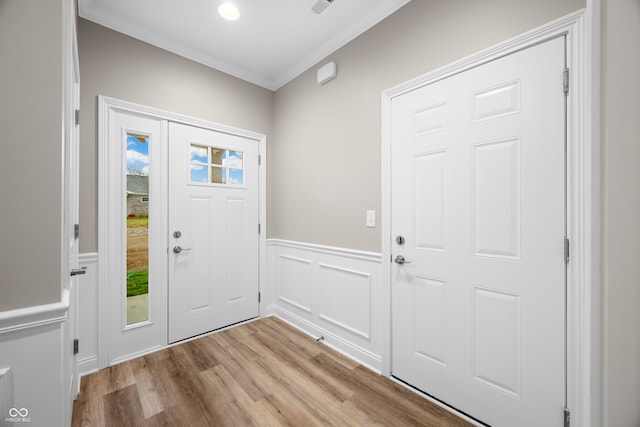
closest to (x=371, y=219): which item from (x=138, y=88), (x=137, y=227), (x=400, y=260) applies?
(x=400, y=260)

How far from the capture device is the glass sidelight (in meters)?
2.29

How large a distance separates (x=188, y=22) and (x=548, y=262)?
3040 millimetres

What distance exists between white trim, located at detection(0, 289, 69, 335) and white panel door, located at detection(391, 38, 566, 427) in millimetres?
1828

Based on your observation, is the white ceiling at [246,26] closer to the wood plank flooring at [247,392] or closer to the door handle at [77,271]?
the door handle at [77,271]

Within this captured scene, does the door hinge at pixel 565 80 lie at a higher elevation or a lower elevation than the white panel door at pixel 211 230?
higher

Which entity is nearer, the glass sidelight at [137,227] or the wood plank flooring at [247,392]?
the wood plank flooring at [247,392]

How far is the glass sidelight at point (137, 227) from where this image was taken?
90.0 inches

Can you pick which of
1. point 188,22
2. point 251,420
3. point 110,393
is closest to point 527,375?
point 251,420

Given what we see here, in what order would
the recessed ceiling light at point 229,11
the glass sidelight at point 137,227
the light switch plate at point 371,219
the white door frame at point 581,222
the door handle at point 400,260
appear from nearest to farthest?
the white door frame at point 581,222
the door handle at point 400,260
the recessed ceiling light at point 229,11
the light switch plate at point 371,219
the glass sidelight at point 137,227

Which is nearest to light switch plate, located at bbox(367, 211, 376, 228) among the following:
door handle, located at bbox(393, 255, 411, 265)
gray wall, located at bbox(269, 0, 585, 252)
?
gray wall, located at bbox(269, 0, 585, 252)

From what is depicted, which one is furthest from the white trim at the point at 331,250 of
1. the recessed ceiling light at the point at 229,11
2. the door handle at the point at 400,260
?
the recessed ceiling light at the point at 229,11

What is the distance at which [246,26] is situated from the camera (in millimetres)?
2266

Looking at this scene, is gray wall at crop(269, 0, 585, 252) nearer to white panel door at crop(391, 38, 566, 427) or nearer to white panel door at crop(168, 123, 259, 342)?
white panel door at crop(391, 38, 566, 427)

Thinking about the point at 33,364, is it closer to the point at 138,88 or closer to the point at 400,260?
the point at 400,260
